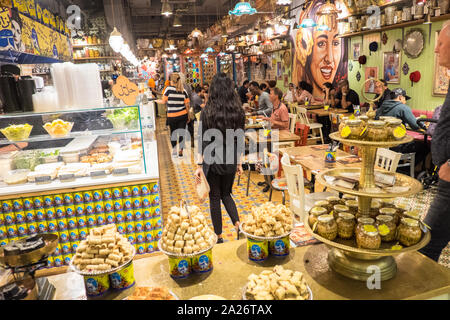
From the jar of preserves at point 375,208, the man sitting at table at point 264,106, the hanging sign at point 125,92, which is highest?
the hanging sign at point 125,92

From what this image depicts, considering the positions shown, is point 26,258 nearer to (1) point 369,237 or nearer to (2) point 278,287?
(2) point 278,287

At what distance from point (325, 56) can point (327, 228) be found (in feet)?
34.0

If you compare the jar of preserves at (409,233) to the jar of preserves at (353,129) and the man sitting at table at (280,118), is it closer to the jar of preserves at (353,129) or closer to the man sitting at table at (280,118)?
the jar of preserves at (353,129)

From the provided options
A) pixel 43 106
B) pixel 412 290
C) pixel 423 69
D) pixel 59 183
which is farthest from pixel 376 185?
pixel 423 69

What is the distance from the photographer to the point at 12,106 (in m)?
3.35

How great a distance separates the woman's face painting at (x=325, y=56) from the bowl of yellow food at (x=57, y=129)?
8765mm

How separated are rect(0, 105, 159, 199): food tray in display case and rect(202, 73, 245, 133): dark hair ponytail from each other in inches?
29.5

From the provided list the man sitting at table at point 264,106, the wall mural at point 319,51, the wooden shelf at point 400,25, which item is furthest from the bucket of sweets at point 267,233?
the wall mural at point 319,51

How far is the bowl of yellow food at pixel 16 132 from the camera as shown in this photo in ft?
10.9

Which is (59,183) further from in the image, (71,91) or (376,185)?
(376,185)

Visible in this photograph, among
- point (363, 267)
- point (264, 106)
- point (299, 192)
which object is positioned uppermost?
point (264, 106)

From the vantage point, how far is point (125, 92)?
3576 mm

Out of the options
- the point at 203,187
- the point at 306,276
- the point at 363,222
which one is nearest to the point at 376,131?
the point at 363,222

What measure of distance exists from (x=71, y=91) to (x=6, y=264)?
7.49 feet
